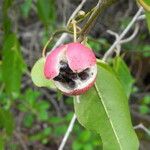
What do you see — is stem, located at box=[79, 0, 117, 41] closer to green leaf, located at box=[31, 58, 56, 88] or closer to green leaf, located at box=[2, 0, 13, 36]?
green leaf, located at box=[31, 58, 56, 88]

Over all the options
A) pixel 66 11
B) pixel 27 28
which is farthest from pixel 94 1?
pixel 27 28

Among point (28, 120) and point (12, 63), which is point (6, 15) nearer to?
point (12, 63)

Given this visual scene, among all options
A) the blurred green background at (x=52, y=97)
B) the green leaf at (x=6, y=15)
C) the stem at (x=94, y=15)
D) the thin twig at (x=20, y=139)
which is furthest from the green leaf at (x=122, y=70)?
the thin twig at (x=20, y=139)

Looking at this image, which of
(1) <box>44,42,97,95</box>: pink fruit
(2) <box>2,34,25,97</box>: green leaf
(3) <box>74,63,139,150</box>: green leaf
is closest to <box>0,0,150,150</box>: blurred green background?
(2) <box>2,34,25,97</box>: green leaf

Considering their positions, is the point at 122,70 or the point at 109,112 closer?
the point at 109,112

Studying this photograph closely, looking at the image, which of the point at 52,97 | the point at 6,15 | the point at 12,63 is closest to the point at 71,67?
the point at 6,15
